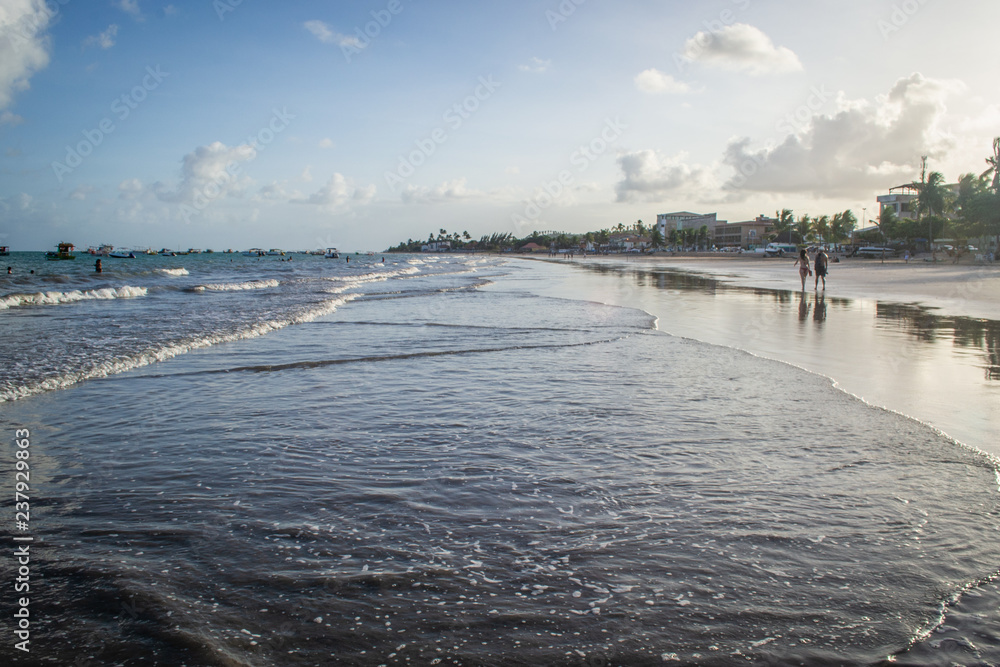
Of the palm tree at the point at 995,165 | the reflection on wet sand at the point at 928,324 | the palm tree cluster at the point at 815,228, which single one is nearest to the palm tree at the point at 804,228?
the palm tree cluster at the point at 815,228

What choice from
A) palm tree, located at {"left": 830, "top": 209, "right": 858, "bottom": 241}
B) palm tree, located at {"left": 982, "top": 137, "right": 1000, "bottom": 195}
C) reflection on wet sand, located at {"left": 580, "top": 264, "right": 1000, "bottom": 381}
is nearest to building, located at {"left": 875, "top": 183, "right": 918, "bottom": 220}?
palm tree, located at {"left": 830, "top": 209, "right": 858, "bottom": 241}

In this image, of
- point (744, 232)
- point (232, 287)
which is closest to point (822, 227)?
point (744, 232)

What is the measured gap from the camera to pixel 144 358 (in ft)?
33.8

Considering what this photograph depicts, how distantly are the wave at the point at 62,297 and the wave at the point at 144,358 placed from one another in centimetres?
1390

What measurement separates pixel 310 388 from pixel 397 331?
241 inches

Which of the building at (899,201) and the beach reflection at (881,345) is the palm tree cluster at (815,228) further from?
the beach reflection at (881,345)

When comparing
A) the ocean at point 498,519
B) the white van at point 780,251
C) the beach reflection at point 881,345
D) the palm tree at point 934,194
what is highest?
the palm tree at point 934,194

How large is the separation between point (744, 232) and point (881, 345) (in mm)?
176040

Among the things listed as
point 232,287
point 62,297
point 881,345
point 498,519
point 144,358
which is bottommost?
point 498,519

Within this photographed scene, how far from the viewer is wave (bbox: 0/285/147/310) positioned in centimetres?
2327

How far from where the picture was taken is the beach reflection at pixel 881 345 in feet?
21.6

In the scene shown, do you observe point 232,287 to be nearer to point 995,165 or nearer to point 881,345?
point 881,345

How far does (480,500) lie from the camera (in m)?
4.19

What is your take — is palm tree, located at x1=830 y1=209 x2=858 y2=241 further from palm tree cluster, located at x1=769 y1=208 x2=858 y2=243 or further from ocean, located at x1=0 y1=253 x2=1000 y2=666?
ocean, located at x1=0 y1=253 x2=1000 y2=666
